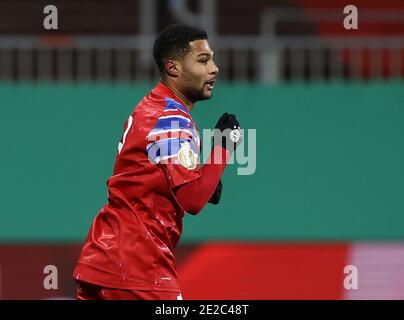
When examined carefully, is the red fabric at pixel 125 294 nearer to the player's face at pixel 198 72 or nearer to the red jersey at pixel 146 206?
the red jersey at pixel 146 206

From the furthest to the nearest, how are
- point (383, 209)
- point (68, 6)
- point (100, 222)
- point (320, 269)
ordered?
point (68, 6)
point (383, 209)
point (320, 269)
point (100, 222)

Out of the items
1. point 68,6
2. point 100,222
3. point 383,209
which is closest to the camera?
point 100,222

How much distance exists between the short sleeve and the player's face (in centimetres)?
29

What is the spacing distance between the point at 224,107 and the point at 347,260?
7.50 feet

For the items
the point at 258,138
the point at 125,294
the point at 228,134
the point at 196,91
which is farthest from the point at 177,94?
the point at 258,138

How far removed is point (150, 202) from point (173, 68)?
0.73 metres

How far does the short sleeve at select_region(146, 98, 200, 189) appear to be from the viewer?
15.9ft

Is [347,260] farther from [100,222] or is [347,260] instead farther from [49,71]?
[100,222]

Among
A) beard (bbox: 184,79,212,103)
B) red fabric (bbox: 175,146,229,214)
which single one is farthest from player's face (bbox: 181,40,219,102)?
red fabric (bbox: 175,146,229,214)

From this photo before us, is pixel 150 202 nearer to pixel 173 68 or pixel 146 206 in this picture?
pixel 146 206

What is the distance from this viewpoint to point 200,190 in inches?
191

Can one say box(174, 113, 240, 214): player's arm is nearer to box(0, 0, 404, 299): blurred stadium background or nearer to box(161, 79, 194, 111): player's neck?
box(161, 79, 194, 111): player's neck
